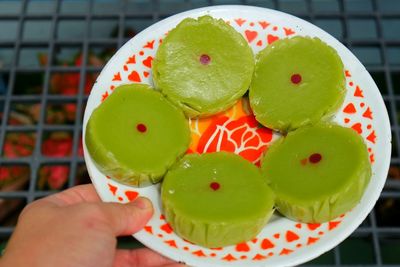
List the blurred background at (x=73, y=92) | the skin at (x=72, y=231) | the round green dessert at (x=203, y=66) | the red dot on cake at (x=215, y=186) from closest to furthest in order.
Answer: the skin at (x=72, y=231)
the red dot on cake at (x=215, y=186)
the round green dessert at (x=203, y=66)
the blurred background at (x=73, y=92)

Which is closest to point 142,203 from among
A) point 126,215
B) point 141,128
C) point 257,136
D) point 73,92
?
point 126,215

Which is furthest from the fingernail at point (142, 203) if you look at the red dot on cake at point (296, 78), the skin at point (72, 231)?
the red dot on cake at point (296, 78)

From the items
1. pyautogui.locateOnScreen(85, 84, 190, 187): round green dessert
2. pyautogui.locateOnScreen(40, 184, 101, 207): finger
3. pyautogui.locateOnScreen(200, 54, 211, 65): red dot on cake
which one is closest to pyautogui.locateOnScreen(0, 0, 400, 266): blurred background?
pyautogui.locateOnScreen(40, 184, 101, 207): finger

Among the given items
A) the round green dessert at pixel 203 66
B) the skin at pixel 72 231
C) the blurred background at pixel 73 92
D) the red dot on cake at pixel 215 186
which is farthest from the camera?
the blurred background at pixel 73 92

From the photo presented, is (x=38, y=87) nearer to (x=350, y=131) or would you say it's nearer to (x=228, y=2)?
(x=228, y=2)

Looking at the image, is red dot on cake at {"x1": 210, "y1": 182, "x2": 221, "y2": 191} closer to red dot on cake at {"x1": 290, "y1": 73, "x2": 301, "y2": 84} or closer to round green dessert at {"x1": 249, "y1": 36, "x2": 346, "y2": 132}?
round green dessert at {"x1": 249, "y1": 36, "x2": 346, "y2": 132}

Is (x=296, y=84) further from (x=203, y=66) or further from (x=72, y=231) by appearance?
(x=72, y=231)

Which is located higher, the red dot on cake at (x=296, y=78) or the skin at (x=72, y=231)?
the red dot on cake at (x=296, y=78)

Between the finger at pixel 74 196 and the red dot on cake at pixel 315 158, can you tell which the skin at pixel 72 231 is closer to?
the finger at pixel 74 196
